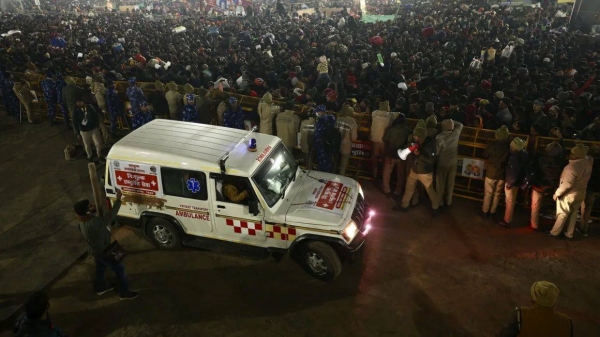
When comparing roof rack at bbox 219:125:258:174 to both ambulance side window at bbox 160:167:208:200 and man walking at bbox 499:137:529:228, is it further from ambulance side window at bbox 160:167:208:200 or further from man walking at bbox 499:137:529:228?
man walking at bbox 499:137:529:228

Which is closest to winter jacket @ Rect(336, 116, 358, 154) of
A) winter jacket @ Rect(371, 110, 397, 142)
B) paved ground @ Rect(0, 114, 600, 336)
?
winter jacket @ Rect(371, 110, 397, 142)

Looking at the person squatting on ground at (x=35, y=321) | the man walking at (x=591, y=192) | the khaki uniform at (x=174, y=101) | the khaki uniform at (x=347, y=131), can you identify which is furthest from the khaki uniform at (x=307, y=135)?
the person squatting on ground at (x=35, y=321)

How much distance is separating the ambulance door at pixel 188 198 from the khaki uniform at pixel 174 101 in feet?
16.9

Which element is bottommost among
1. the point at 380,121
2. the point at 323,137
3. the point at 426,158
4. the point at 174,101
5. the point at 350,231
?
the point at 350,231

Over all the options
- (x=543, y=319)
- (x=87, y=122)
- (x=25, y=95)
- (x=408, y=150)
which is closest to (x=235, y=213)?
(x=408, y=150)

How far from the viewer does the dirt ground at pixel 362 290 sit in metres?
6.32

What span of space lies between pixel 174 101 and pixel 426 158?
7.24 m

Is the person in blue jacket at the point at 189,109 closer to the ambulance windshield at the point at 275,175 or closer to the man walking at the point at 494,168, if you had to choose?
the ambulance windshield at the point at 275,175

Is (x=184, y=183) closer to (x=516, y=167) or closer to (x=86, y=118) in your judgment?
(x=86, y=118)

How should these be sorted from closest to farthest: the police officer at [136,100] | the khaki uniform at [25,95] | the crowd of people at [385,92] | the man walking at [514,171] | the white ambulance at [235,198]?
the white ambulance at [235,198]
the man walking at [514,171]
the crowd of people at [385,92]
the police officer at [136,100]
the khaki uniform at [25,95]

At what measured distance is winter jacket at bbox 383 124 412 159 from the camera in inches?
350

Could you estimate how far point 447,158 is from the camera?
863cm

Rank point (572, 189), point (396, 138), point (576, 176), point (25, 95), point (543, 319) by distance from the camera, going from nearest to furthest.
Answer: point (543, 319) < point (576, 176) < point (572, 189) < point (396, 138) < point (25, 95)

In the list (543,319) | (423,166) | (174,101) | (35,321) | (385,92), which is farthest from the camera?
(385,92)
